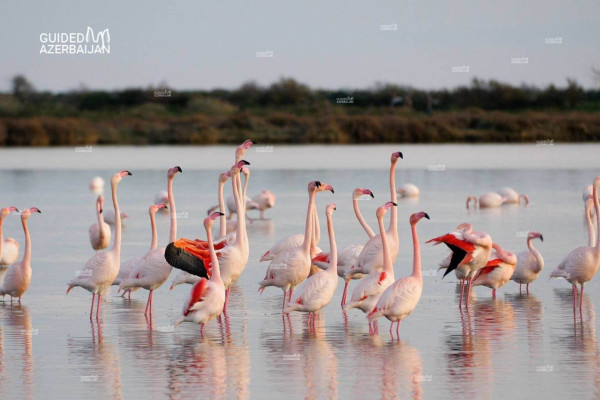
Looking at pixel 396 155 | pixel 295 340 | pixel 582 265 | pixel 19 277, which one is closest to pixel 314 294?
pixel 295 340

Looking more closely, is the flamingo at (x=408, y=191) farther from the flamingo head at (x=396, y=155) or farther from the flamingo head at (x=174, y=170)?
the flamingo head at (x=174, y=170)

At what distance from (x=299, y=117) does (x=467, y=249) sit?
43860 mm

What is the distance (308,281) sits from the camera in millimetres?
9594

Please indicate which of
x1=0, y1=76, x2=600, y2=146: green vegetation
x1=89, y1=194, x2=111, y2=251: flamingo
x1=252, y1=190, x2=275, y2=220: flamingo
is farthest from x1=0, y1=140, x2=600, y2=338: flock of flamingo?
x1=0, y1=76, x2=600, y2=146: green vegetation

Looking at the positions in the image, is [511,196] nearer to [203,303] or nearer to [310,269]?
[310,269]

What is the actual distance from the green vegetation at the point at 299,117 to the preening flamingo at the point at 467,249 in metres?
36.6

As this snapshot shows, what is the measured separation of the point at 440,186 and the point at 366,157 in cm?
1500

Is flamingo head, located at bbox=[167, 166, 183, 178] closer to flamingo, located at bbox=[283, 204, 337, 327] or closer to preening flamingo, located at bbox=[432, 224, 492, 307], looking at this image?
flamingo, located at bbox=[283, 204, 337, 327]

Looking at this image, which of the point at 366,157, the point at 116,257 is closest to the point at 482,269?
the point at 116,257

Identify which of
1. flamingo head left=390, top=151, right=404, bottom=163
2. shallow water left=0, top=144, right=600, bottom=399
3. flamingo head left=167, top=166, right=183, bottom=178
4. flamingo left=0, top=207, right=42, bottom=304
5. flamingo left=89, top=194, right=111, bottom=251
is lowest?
shallow water left=0, top=144, right=600, bottom=399

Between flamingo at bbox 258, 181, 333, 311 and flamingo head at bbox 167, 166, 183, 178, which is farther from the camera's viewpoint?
flamingo head at bbox 167, 166, 183, 178

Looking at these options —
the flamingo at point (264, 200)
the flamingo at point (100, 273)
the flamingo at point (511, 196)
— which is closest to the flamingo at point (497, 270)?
the flamingo at point (100, 273)

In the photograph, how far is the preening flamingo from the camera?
10508 mm

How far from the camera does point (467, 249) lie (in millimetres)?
10484
